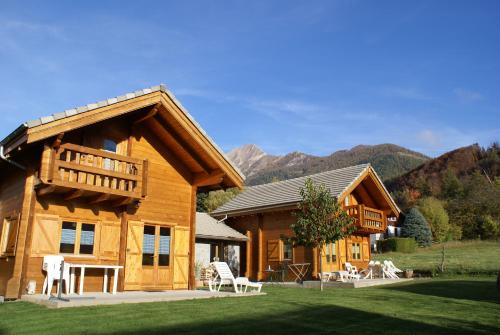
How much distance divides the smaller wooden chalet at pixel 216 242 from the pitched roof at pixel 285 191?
1.45m

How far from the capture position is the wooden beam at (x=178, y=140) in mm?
15113

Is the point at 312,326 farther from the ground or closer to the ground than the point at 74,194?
closer to the ground

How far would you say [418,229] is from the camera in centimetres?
4491

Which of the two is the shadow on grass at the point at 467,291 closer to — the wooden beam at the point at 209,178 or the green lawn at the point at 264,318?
the green lawn at the point at 264,318

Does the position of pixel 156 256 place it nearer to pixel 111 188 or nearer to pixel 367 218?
pixel 111 188

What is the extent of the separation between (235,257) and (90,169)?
14.2 m

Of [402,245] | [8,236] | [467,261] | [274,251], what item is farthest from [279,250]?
[402,245]

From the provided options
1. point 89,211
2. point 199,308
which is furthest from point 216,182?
point 199,308

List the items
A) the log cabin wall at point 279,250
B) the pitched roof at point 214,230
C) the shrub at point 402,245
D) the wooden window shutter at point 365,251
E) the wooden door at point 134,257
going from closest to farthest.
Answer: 1. the wooden door at point 134,257
2. the pitched roof at point 214,230
3. the log cabin wall at point 279,250
4. the wooden window shutter at point 365,251
5. the shrub at point 402,245

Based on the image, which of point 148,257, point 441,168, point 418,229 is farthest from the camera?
point 441,168

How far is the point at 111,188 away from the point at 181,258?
392 centimetres

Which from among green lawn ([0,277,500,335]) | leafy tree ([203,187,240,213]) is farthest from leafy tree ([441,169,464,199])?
green lawn ([0,277,500,335])

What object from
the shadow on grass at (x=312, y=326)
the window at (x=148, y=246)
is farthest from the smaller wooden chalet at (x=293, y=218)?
the shadow on grass at (x=312, y=326)

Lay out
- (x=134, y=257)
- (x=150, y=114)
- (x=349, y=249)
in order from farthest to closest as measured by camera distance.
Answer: (x=349, y=249), (x=150, y=114), (x=134, y=257)
